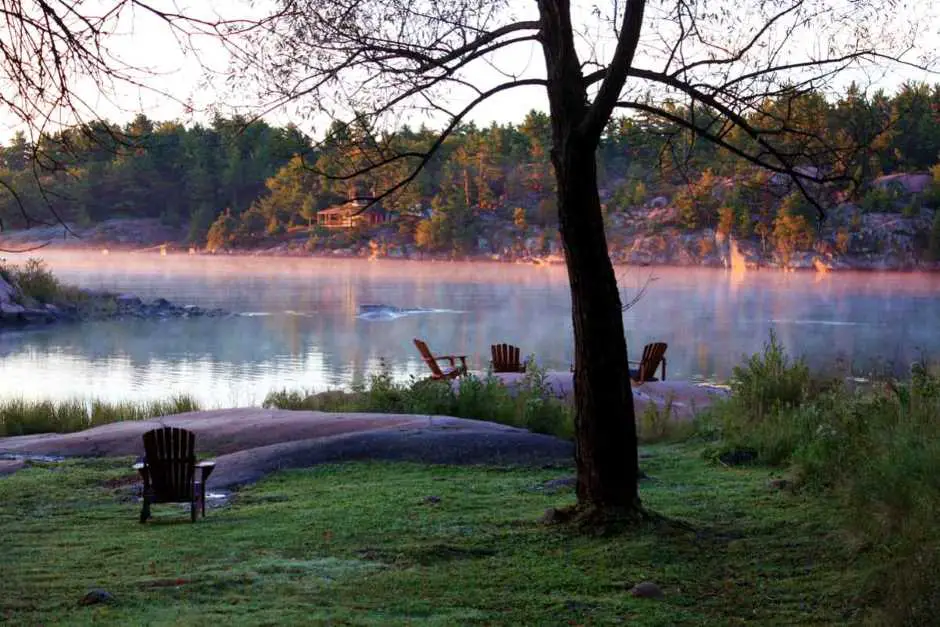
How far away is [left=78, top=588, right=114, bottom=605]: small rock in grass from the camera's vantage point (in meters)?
5.81

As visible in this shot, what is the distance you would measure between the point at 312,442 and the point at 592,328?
16.5 feet

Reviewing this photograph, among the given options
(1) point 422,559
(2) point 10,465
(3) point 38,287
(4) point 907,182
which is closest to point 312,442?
(2) point 10,465

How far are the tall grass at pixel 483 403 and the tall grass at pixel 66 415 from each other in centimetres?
292

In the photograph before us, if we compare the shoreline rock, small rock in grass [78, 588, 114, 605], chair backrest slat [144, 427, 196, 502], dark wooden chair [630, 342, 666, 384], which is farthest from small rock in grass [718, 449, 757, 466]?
the shoreline rock

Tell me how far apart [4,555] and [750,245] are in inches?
2919

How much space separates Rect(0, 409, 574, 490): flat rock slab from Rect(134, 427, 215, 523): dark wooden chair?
1.51 metres

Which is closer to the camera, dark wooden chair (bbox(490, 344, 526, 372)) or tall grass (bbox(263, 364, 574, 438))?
tall grass (bbox(263, 364, 574, 438))

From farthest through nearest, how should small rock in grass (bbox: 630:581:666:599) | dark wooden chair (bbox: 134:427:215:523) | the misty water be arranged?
1. the misty water
2. dark wooden chair (bbox: 134:427:215:523)
3. small rock in grass (bbox: 630:581:666:599)

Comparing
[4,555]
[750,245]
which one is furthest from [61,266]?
[4,555]

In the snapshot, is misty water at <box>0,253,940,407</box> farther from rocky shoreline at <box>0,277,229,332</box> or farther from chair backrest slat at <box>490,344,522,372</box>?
chair backrest slat at <box>490,344,522,372</box>

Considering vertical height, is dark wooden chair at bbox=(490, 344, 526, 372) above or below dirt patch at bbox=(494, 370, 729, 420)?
above

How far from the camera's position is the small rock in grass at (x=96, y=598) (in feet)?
19.1

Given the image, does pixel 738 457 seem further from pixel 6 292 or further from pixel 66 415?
pixel 6 292

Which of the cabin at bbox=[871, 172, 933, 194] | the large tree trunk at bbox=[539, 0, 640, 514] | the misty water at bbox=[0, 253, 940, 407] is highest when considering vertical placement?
the cabin at bbox=[871, 172, 933, 194]
